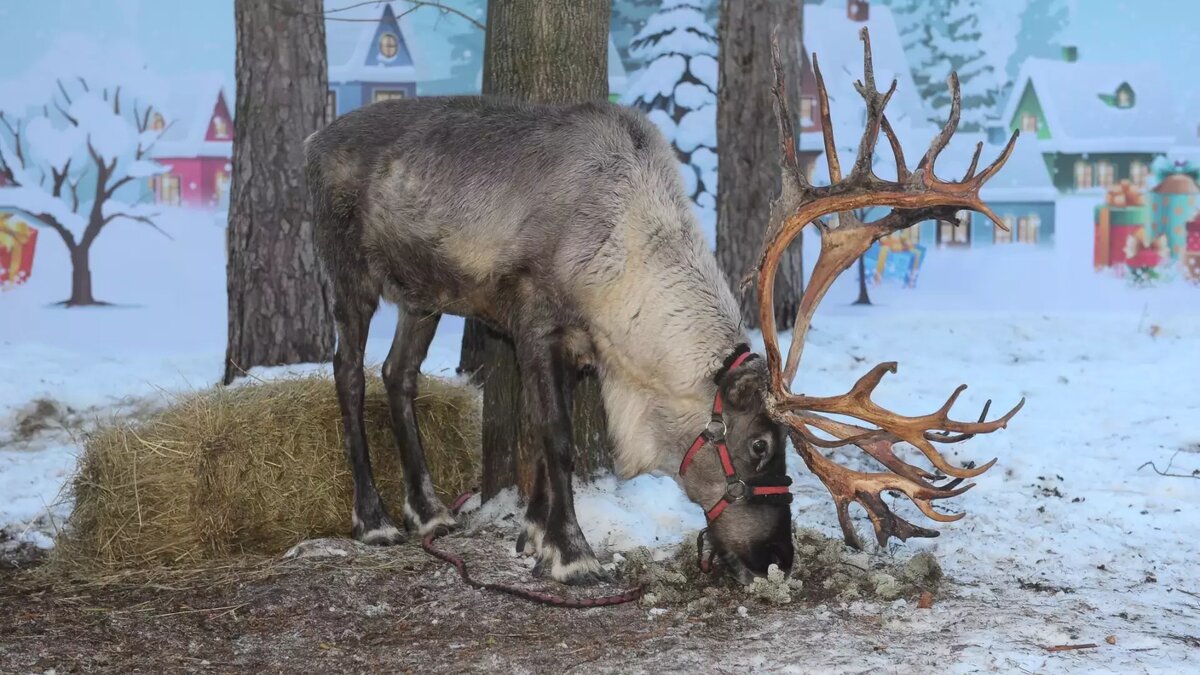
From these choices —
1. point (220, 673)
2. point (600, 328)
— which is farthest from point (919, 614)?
point (220, 673)

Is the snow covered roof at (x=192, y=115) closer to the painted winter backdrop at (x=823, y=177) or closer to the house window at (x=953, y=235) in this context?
the painted winter backdrop at (x=823, y=177)

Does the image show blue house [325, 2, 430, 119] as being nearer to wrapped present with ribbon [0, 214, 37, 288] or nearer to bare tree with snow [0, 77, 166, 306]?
bare tree with snow [0, 77, 166, 306]

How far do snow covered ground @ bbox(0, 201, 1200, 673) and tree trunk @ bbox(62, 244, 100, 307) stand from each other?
7 centimetres

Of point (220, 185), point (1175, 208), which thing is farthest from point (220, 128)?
point (1175, 208)

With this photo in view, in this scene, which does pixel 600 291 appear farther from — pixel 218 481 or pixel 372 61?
pixel 372 61

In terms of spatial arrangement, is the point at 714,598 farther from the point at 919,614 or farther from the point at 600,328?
the point at 600,328

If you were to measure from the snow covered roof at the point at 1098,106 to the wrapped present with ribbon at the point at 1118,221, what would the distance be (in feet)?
1.20

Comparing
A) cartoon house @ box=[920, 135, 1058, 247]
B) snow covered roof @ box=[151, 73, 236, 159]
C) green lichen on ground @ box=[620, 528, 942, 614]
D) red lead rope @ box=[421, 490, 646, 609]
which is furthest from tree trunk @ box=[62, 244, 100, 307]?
cartoon house @ box=[920, 135, 1058, 247]

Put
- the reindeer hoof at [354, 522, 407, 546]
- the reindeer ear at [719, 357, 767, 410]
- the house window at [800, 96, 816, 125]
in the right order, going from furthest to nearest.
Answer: the house window at [800, 96, 816, 125]
the reindeer hoof at [354, 522, 407, 546]
the reindeer ear at [719, 357, 767, 410]

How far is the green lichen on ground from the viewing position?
11.9ft

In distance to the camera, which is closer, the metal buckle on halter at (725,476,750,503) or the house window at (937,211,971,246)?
the metal buckle on halter at (725,476,750,503)

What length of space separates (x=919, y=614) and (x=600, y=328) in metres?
Result: 1.42

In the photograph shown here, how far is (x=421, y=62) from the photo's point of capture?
27.8ft

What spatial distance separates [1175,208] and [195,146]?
736 cm
